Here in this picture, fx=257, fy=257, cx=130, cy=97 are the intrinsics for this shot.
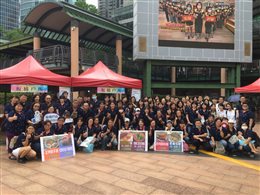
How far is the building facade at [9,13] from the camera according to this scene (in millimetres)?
67312

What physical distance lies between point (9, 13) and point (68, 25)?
5733cm

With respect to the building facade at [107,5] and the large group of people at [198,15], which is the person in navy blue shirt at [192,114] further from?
the building facade at [107,5]

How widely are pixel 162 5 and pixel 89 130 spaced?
15961mm

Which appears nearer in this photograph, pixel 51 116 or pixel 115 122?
pixel 51 116

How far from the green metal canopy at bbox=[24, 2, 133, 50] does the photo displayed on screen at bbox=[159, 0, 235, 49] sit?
3.96 meters

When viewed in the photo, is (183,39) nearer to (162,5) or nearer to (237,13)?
(162,5)

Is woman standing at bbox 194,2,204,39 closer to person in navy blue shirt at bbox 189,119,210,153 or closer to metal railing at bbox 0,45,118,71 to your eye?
metal railing at bbox 0,45,118,71

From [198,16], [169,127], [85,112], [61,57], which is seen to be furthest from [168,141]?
[198,16]

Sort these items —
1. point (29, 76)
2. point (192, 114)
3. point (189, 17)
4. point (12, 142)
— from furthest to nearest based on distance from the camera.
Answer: point (189, 17)
point (192, 114)
point (29, 76)
point (12, 142)

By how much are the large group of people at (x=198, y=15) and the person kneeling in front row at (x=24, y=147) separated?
17178 millimetres

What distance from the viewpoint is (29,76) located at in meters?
8.05

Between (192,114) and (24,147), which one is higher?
(192,114)

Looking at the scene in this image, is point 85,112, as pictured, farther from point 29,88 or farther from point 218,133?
point 218,133

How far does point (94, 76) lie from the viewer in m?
9.38
